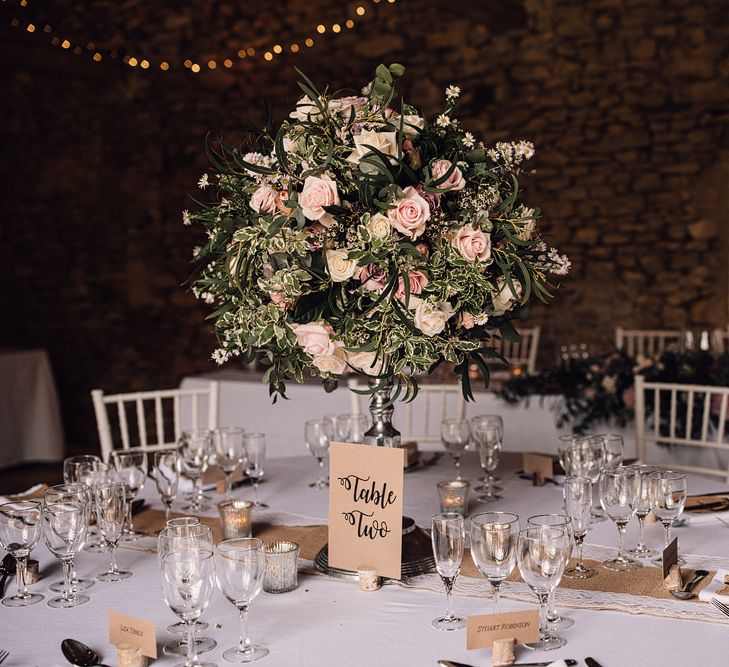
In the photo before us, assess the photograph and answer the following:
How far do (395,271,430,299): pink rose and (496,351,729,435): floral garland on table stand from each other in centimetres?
193

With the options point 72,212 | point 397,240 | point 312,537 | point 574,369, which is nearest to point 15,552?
point 312,537

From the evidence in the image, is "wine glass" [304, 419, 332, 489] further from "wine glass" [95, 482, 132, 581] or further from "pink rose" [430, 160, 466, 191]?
"pink rose" [430, 160, 466, 191]

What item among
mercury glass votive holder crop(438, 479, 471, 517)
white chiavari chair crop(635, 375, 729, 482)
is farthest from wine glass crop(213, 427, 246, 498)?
white chiavari chair crop(635, 375, 729, 482)

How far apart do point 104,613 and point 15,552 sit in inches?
8.3

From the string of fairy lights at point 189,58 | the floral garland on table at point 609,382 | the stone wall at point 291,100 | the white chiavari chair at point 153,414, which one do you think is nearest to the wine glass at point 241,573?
the white chiavari chair at point 153,414

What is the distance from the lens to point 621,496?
65.2 inches

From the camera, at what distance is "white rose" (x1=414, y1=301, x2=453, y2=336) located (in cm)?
153

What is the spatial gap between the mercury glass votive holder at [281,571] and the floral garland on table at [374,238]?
334 millimetres

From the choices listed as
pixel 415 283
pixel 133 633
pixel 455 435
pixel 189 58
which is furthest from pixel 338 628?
pixel 189 58

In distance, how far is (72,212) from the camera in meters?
7.48

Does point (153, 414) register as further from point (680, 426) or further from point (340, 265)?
point (340, 265)

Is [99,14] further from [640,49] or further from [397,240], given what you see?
[397,240]

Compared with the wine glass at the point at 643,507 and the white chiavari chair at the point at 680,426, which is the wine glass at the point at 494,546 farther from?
the white chiavari chair at the point at 680,426

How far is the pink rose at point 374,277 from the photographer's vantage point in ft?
5.06
